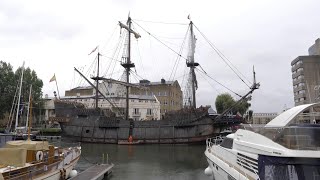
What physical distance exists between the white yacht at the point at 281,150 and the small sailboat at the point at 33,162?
28.5 feet

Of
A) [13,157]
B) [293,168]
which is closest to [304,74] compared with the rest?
[293,168]

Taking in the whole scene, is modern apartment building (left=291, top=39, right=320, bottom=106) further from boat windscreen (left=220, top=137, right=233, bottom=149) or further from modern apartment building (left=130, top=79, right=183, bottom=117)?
boat windscreen (left=220, top=137, right=233, bottom=149)

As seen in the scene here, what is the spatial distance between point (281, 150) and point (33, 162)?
11.6 meters

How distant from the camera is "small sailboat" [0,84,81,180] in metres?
13.2

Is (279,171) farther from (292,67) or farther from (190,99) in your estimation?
(292,67)

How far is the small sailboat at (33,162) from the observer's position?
13219 mm

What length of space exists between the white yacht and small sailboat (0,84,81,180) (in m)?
8.67

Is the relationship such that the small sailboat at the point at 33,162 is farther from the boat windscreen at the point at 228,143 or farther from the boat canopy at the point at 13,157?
the boat windscreen at the point at 228,143

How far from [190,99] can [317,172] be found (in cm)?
4728

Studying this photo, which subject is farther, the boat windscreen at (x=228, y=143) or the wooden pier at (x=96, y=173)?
the wooden pier at (x=96, y=173)

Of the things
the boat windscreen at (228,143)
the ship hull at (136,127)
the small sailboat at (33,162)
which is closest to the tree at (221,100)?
the ship hull at (136,127)

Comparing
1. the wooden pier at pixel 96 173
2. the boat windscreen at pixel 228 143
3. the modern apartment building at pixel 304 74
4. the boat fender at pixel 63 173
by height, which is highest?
the modern apartment building at pixel 304 74

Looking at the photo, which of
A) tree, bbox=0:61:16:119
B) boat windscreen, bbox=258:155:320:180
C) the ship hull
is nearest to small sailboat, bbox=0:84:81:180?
boat windscreen, bbox=258:155:320:180

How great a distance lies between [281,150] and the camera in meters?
8.84
